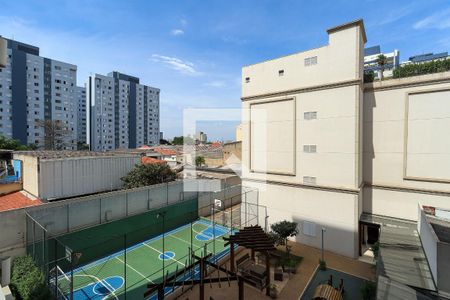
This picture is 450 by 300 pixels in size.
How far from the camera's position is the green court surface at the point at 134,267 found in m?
10.7

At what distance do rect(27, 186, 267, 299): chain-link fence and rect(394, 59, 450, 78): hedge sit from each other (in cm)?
1185

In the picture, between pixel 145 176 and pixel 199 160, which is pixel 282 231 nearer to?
pixel 145 176

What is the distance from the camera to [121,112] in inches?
2761

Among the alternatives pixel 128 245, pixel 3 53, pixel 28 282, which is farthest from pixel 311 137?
pixel 28 282

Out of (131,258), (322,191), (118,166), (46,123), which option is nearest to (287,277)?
(322,191)

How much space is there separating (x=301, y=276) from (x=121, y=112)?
70.4 meters

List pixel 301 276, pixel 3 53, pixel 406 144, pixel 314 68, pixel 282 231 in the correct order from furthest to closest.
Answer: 1. pixel 314 68
2. pixel 282 231
3. pixel 406 144
4. pixel 301 276
5. pixel 3 53

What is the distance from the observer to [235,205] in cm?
2331

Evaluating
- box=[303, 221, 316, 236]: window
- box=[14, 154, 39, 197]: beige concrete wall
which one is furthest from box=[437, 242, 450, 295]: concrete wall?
box=[14, 154, 39, 197]: beige concrete wall

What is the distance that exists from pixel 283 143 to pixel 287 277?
790 cm

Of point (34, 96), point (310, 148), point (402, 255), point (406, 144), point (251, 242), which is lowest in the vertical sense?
point (251, 242)

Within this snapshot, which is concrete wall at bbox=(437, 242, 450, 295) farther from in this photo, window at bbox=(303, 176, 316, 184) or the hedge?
the hedge

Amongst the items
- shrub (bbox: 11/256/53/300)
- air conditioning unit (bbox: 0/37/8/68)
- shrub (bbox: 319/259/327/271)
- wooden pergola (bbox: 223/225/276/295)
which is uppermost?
air conditioning unit (bbox: 0/37/8/68)

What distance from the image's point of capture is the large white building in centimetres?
1222
